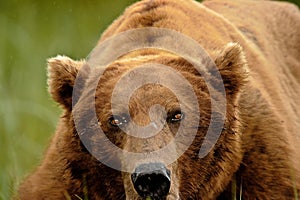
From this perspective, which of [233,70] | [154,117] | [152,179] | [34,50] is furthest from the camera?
[34,50]

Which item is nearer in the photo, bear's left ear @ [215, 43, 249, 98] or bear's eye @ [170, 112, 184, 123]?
bear's eye @ [170, 112, 184, 123]

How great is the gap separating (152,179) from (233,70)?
93 centimetres

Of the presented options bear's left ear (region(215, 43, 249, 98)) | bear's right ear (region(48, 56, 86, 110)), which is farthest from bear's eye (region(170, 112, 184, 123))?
bear's right ear (region(48, 56, 86, 110))

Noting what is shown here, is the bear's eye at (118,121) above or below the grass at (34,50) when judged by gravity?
above

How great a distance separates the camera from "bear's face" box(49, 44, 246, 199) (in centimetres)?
460

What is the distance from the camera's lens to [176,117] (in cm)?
470

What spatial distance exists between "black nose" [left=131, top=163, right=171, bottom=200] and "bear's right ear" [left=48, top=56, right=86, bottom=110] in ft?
2.86

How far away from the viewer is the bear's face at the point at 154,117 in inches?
181

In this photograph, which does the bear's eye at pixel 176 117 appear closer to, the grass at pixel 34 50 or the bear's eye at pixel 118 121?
the bear's eye at pixel 118 121

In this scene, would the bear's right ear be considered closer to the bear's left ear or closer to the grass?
the bear's left ear

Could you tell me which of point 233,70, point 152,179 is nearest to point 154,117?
point 152,179

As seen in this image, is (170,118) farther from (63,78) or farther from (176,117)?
(63,78)

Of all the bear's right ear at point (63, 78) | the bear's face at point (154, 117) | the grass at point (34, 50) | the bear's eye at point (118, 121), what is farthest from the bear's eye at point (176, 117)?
the grass at point (34, 50)

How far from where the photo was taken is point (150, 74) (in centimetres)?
480
